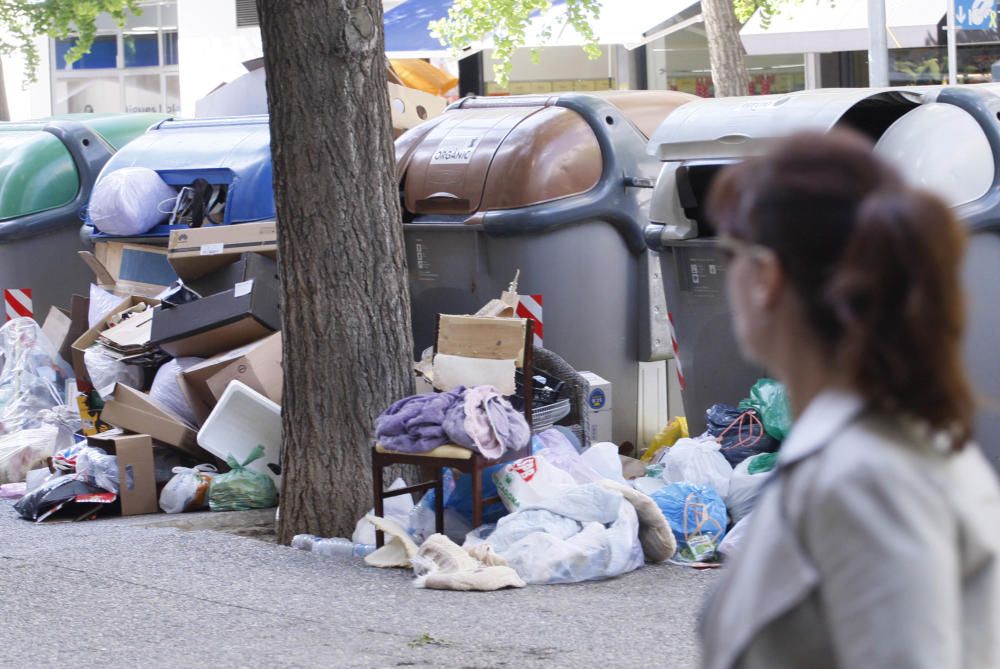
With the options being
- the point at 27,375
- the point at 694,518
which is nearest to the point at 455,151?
the point at 694,518

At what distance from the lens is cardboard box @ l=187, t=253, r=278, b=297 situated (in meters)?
7.49

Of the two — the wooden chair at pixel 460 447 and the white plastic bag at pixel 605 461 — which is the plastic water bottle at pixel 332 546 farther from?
the white plastic bag at pixel 605 461

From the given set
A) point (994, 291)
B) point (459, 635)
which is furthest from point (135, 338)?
point (994, 291)

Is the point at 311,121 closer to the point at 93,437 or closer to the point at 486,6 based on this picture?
the point at 93,437

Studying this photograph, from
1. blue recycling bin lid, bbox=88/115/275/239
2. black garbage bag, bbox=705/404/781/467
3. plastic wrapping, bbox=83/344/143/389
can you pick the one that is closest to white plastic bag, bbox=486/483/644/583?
black garbage bag, bbox=705/404/781/467

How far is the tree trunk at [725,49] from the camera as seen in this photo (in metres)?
11.7

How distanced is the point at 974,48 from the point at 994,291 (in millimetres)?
10233

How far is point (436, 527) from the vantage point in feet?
18.2

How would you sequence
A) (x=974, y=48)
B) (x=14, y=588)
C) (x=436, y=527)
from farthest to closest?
1. (x=974, y=48)
2. (x=436, y=527)
3. (x=14, y=588)

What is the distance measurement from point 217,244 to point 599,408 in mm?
2401

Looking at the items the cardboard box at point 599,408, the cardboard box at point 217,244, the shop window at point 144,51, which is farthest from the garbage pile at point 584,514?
the shop window at point 144,51

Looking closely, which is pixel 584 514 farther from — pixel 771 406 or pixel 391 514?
pixel 771 406

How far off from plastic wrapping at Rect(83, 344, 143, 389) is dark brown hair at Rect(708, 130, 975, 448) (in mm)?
6598

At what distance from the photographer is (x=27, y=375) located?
27.5 feet
